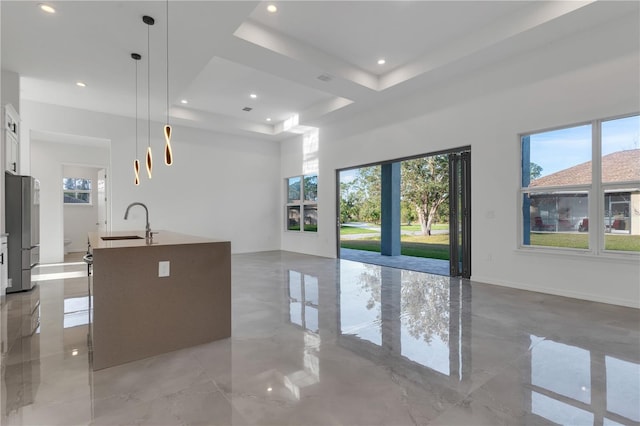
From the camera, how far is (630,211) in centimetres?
382

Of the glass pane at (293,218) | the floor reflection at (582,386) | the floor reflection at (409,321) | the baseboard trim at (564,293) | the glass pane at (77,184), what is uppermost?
the glass pane at (77,184)

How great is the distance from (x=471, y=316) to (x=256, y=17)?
181 inches

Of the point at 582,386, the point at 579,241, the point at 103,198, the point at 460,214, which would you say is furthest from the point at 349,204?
the point at 582,386

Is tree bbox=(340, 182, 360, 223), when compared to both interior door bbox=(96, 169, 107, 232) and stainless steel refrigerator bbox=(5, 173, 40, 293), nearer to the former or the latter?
interior door bbox=(96, 169, 107, 232)

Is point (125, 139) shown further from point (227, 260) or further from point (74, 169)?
point (227, 260)

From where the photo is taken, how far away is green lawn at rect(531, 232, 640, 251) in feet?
12.5

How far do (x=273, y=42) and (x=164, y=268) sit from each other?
136 inches

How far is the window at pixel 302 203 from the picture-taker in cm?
880

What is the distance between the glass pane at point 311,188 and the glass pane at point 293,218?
0.58 meters

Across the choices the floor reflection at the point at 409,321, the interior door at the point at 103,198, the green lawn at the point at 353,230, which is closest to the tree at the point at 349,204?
the green lawn at the point at 353,230

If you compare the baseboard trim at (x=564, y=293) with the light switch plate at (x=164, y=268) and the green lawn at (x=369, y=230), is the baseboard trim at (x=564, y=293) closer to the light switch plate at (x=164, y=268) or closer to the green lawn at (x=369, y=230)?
the light switch plate at (x=164, y=268)

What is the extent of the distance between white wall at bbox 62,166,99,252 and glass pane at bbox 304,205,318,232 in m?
6.34

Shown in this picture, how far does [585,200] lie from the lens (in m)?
4.20

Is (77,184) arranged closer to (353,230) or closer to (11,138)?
(11,138)
